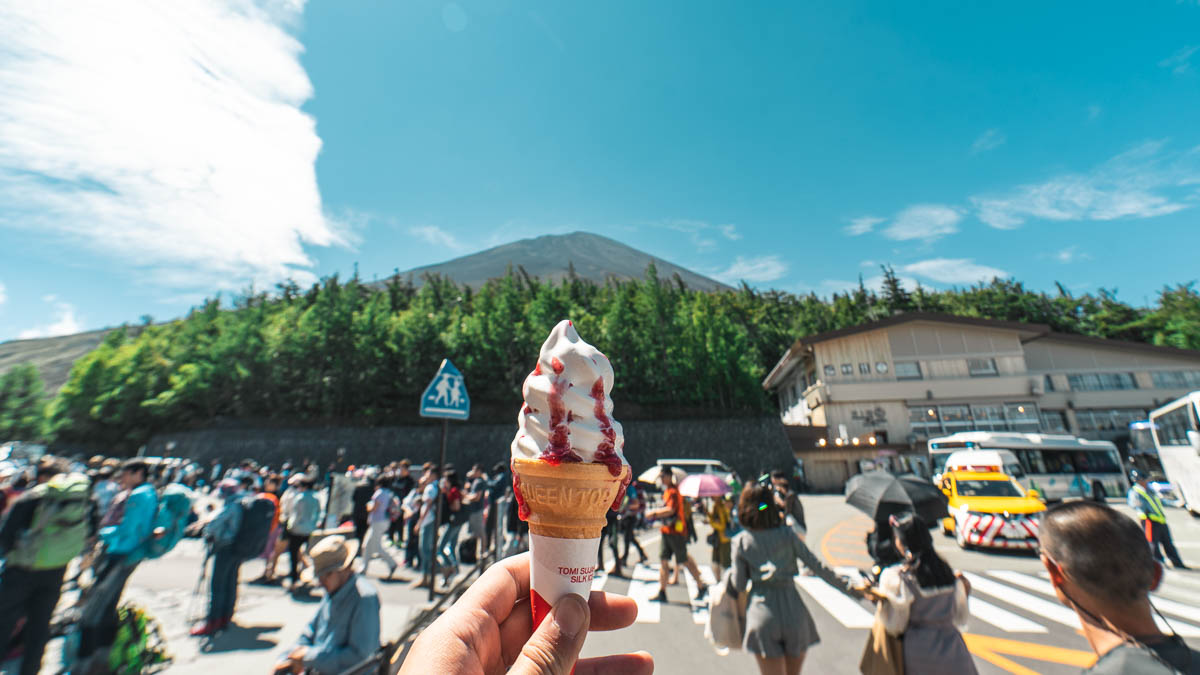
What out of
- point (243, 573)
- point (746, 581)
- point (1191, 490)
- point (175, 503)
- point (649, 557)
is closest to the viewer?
point (746, 581)

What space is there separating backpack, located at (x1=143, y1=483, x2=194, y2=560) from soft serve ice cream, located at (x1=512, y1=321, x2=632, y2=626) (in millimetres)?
5543

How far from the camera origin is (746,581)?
4059 millimetres

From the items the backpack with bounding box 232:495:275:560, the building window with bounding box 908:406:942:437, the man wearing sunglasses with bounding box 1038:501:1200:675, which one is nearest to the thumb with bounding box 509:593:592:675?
the man wearing sunglasses with bounding box 1038:501:1200:675

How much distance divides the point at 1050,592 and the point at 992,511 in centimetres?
395

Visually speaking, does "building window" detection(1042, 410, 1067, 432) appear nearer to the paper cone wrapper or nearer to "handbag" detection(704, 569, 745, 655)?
"handbag" detection(704, 569, 745, 655)

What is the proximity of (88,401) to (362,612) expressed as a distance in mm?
61476

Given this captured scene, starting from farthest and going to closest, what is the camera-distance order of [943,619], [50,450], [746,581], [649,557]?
[50,450], [649,557], [746,581], [943,619]

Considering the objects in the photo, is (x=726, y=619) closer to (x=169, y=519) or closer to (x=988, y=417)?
(x=169, y=519)

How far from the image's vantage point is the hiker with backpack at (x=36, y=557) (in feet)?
13.3

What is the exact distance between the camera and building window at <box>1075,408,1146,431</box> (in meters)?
33.1

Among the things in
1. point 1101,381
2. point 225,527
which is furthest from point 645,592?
point 1101,381

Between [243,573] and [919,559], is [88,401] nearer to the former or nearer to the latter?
[243,573]

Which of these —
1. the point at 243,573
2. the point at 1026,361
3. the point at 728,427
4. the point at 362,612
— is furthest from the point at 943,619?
the point at 1026,361

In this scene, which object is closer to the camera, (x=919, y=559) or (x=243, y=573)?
(x=919, y=559)
